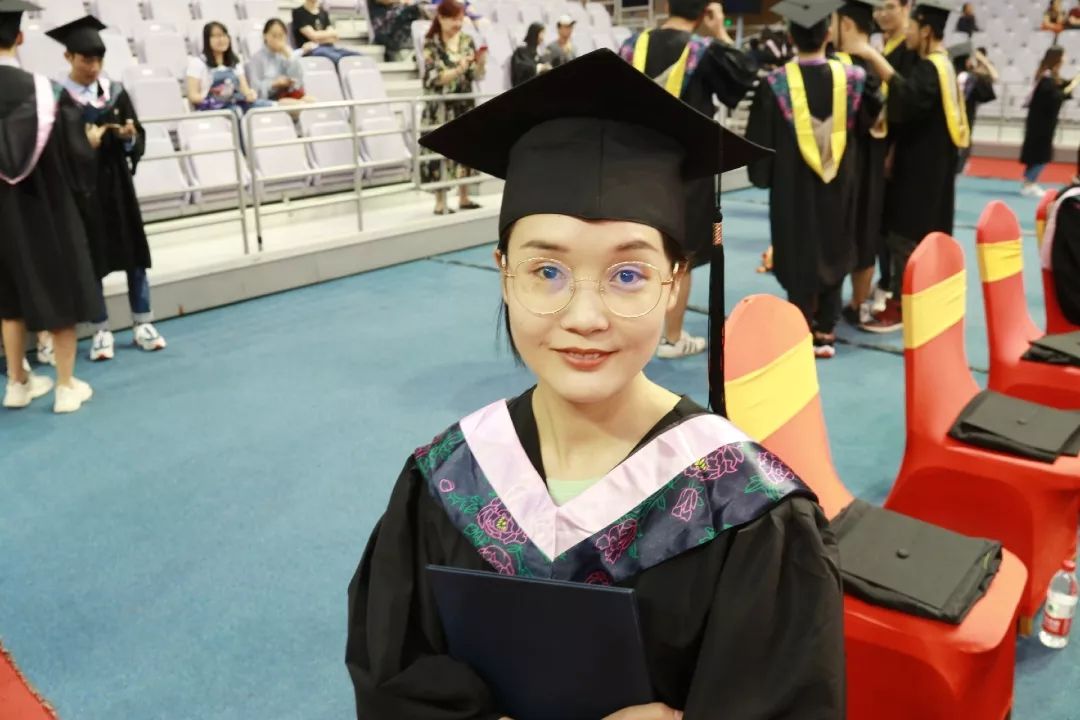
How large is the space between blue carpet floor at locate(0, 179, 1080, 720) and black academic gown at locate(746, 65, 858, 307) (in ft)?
1.50

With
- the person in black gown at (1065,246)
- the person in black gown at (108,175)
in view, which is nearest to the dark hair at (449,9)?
the person in black gown at (108,175)

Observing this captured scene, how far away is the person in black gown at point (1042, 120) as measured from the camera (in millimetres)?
8508

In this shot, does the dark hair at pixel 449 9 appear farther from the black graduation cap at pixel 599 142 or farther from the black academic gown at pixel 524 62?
the black graduation cap at pixel 599 142

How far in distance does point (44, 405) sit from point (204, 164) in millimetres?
2756

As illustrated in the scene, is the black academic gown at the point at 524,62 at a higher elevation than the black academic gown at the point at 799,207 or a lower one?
higher

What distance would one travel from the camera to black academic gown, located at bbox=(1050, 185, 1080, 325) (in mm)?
3191

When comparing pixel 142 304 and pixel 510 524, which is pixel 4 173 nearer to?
pixel 142 304

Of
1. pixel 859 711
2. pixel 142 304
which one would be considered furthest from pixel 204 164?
pixel 859 711

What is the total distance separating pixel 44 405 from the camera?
12.7 feet

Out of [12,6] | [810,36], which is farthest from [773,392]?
[12,6]

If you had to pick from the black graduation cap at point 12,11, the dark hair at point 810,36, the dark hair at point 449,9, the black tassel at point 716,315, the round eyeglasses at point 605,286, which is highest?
the dark hair at point 449,9

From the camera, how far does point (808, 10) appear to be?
12.6 feet

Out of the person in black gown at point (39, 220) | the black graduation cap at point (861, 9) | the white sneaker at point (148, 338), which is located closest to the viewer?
the person in black gown at point (39, 220)

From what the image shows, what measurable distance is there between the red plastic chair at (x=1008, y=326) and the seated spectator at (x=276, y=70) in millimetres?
5285
